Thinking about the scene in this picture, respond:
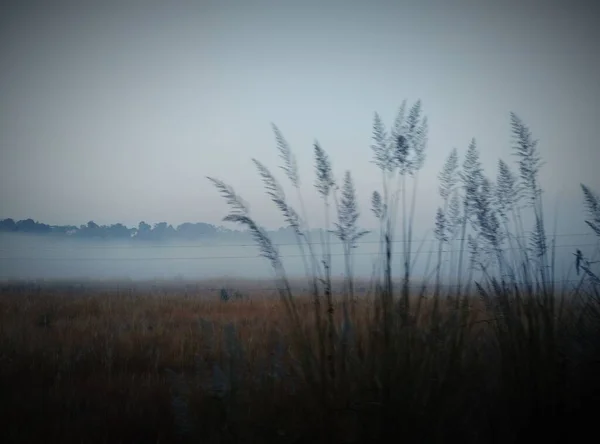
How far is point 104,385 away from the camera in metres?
2.94

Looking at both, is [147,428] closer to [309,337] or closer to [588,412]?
[309,337]

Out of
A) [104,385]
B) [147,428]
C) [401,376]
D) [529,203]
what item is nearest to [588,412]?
[401,376]

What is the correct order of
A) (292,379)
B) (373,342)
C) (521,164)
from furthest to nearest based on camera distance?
(521,164), (292,379), (373,342)

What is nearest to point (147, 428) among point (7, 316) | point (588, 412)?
point (588, 412)

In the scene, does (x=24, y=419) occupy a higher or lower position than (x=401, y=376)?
lower

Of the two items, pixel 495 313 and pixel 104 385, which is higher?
pixel 495 313

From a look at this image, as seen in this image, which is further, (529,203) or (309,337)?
(529,203)

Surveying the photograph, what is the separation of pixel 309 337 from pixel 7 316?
5.34 metres

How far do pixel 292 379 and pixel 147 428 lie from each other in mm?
849

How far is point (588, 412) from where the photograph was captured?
2.10 m

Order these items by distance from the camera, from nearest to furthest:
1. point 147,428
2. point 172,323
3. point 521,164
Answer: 1. point 147,428
2. point 521,164
3. point 172,323

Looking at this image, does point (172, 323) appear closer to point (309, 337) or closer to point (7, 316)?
point (7, 316)

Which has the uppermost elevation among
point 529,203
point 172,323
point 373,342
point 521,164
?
point 521,164

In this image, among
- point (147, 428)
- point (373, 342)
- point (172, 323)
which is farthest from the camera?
point (172, 323)
